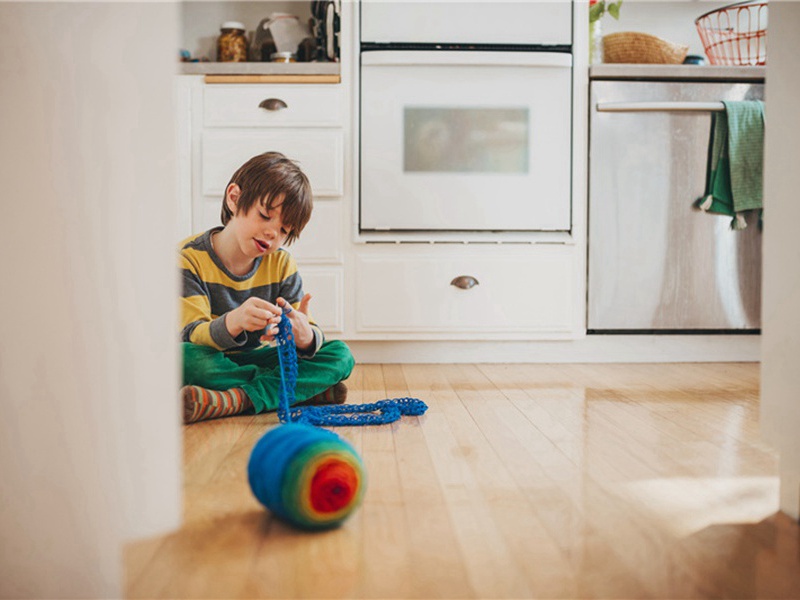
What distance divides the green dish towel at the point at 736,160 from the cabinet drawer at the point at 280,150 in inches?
44.5

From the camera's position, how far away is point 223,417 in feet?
5.34

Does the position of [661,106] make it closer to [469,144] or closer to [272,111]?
[469,144]

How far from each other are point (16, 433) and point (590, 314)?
6.79ft

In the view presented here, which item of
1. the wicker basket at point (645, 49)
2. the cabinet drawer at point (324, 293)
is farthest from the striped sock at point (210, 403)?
the wicker basket at point (645, 49)

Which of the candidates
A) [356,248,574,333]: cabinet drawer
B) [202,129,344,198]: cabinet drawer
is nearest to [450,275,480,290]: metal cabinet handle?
[356,248,574,333]: cabinet drawer

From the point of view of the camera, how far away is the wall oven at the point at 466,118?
2457mm

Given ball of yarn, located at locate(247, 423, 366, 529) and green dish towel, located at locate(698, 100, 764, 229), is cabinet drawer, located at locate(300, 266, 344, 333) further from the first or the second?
ball of yarn, located at locate(247, 423, 366, 529)

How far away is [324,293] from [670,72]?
1239 mm

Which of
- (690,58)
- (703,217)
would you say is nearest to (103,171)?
(703,217)

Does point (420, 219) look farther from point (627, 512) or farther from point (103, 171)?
point (103, 171)

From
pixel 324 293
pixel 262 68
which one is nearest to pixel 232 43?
pixel 262 68

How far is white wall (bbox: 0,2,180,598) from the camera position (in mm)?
675

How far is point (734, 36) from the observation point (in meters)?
2.99

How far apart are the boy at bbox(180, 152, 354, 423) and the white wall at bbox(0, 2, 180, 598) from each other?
90cm
